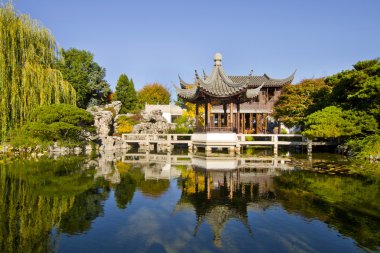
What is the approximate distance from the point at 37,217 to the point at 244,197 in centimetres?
398

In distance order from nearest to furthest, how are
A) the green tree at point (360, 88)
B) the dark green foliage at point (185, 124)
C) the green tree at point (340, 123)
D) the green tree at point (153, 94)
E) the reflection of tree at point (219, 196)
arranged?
the reflection of tree at point (219, 196) → the green tree at point (360, 88) → the green tree at point (340, 123) → the dark green foliage at point (185, 124) → the green tree at point (153, 94)

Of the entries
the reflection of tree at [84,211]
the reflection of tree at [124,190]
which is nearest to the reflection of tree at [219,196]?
the reflection of tree at [124,190]

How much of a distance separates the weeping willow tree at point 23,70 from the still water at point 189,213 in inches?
317

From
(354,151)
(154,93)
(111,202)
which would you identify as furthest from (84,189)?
(154,93)

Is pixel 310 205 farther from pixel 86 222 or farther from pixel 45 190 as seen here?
pixel 45 190

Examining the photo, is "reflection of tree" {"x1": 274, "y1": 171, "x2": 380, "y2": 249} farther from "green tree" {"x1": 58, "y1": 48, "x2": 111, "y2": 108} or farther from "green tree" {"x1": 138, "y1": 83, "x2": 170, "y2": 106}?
"green tree" {"x1": 138, "y1": 83, "x2": 170, "y2": 106}

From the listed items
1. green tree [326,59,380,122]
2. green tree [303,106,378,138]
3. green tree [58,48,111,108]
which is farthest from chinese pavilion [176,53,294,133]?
green tree [58,48,111,108]

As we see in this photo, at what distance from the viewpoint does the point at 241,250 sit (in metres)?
3.66

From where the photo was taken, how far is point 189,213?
17.3 ft

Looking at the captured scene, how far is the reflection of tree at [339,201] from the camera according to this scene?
438 centimetres

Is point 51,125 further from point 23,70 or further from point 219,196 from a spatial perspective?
point 219,196

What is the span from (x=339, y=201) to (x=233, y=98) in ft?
37.8

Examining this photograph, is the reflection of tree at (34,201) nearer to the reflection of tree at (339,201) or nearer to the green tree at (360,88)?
the reflection of tree at (339,201)

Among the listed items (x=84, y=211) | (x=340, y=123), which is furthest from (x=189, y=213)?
(x=340, y=123)
